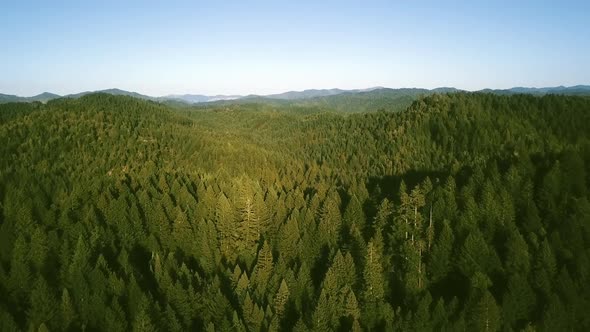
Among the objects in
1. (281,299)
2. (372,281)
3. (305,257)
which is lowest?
(305,257)

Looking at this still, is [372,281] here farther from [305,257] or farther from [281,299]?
[305,257]

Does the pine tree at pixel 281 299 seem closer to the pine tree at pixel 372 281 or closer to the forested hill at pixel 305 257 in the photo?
the forested hill at pixel 305 257

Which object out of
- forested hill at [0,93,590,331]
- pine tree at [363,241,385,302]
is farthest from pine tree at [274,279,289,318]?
pine tree at [363,241,385,302]

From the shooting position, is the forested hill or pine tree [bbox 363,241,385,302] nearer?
the forested hill

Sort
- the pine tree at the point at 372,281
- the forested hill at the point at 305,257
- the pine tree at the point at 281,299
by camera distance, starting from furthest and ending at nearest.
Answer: the pine tree at the point at 372,281 < the pine tree at the point at 281,299 < the forested hill at the point at 305,257

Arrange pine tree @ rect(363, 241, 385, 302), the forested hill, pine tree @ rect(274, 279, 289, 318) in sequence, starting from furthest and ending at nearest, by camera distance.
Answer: pine tree @ rect(363, 241, 385, 302)
pine tree @ rect(274, 279, 289, 318)
the forested hill

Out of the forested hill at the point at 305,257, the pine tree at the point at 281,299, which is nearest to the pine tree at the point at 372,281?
the forested hill at the point at 305,257

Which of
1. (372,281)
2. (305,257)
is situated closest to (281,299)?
(372,281)

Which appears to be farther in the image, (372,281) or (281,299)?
(372,281)

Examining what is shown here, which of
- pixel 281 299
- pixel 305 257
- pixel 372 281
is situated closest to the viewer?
pixel 281 299

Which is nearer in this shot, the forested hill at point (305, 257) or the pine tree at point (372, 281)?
the forested hill at point (305, 257)

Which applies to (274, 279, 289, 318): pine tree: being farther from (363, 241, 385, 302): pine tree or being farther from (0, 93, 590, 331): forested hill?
(363, 241, 385, 302): pine tree
